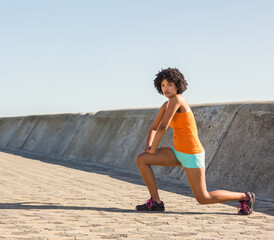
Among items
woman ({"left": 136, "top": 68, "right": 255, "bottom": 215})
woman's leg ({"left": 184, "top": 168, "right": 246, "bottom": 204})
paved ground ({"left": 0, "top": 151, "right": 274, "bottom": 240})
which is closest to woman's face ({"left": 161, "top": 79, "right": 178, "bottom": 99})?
woman ({"left": 136, "top": 68, "right": 255, "bottom": 215})

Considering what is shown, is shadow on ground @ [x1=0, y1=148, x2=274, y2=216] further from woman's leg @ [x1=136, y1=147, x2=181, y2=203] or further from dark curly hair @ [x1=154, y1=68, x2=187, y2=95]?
dark curly hair @ [x1=154, y1=68, x2=187, y2=95]

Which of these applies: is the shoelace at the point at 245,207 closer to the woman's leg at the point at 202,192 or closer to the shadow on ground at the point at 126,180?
the woman's leg at the point at 202,192

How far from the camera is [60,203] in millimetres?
5613

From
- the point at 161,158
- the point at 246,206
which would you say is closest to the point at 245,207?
the point at 246,206

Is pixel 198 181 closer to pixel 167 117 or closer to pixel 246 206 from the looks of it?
pixel 246 206

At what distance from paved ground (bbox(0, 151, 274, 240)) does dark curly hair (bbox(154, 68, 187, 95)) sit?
1.34m

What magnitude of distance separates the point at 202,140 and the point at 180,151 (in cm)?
331

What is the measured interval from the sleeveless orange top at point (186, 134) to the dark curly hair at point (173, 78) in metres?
0.31

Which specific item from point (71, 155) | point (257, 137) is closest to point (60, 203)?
point (257, 137)

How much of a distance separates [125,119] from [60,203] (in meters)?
5.70

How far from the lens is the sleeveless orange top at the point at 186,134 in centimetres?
518

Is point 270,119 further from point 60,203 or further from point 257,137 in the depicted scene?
point 60,203

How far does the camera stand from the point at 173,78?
5.30 m

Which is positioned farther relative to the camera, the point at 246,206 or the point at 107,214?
the point at 246,206
